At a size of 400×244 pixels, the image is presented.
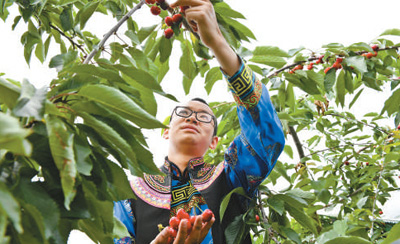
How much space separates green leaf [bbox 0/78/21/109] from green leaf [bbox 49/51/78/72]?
9.8 inches

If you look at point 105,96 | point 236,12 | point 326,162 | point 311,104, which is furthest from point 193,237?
point 326,162

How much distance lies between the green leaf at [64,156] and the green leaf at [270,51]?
1.23 meters

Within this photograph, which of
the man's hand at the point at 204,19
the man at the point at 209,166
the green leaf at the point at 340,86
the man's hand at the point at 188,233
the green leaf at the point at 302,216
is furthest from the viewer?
the green leaf at the point at 340,86

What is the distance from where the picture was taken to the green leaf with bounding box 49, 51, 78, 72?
0.85m

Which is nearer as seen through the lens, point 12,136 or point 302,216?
point 12,136

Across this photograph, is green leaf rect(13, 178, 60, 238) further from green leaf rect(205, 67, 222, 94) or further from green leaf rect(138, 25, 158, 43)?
green leaf rect(205, 67, 222, 94)

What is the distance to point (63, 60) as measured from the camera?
86 cm

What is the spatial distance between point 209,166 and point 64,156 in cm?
124

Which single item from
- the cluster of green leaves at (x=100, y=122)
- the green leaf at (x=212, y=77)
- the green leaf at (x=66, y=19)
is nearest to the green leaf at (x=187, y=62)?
the cluster of green leaves at (x=100, y=122)

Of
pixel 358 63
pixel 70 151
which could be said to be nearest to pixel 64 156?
pixel 70 151

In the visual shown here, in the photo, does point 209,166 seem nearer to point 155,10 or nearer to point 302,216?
point 302,216

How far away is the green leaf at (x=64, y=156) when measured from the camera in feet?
1.67

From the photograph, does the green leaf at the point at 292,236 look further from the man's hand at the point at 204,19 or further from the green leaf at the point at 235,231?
the man's hand at the point at 204,19

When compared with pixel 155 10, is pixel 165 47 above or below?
below
